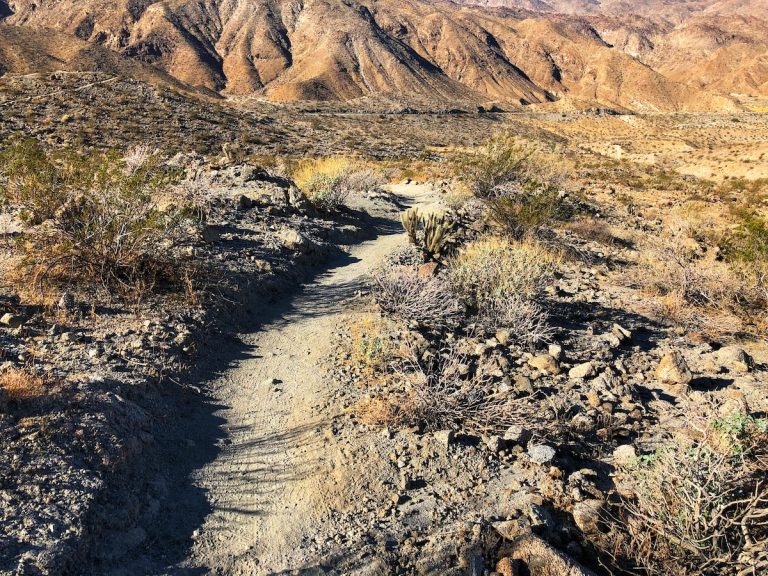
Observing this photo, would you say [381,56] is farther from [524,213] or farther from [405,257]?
[405,257]

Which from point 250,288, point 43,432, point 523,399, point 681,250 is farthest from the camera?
point 681,250

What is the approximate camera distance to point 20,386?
3.24 meters

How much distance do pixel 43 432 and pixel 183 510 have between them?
3.34 ft

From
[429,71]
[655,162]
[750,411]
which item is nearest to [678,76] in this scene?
[429,71]

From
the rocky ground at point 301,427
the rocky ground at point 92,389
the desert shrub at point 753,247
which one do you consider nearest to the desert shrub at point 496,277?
the rocky ground at point 301,427

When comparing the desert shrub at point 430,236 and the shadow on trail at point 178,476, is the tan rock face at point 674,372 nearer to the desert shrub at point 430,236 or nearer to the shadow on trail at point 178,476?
the shadow on trail at point 178,476

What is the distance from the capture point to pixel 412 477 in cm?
353

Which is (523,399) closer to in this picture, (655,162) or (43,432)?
(43,432)

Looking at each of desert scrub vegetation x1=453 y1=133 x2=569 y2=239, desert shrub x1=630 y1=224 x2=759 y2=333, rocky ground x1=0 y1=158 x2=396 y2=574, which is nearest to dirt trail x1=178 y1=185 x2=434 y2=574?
rocky ground x1=0 y1=158 x2=396 y2=574

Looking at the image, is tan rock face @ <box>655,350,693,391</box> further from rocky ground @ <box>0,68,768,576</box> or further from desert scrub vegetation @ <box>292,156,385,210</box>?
desert scrub vegetation @ <box>292,156,385,210</box>

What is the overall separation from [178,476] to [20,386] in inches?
48.0

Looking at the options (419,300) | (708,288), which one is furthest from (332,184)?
(708,288)

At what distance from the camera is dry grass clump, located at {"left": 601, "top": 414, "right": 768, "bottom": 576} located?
8.98ft

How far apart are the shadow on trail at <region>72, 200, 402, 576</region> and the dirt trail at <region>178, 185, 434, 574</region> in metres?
0.02
